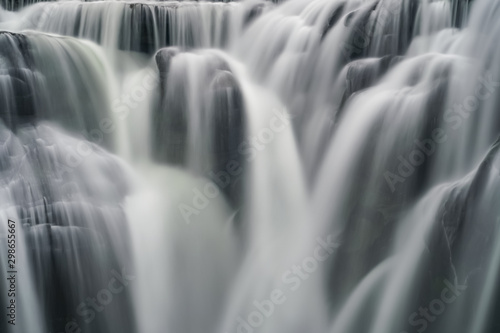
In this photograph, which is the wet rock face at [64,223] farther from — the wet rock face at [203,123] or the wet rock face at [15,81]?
the wet rock face at [203,123]

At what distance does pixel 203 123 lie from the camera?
27.3 ft

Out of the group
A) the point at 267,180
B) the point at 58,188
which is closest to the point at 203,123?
the point at 267,180

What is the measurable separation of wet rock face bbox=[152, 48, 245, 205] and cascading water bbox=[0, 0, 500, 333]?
2cm

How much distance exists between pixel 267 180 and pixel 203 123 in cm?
131

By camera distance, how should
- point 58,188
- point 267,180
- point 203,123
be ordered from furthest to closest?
point 203,123, point 267,180, point 58,188

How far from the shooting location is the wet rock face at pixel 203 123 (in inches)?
323

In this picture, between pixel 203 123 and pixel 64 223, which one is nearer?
pixel 64 223

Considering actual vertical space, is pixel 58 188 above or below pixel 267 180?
above

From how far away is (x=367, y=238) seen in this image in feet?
22.5

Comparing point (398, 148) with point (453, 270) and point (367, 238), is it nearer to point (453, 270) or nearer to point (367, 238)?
point (367, 238)

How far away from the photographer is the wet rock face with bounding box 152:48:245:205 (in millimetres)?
8211

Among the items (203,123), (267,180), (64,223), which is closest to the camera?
(64,223)

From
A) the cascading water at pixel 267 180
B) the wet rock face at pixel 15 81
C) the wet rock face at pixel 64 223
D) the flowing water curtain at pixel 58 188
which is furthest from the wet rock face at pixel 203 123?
the wet rock face at pixel 15 81

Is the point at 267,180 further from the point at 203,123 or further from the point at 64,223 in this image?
the point at 64,223
